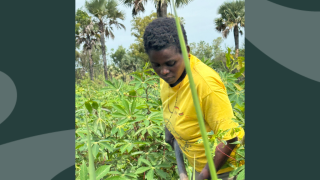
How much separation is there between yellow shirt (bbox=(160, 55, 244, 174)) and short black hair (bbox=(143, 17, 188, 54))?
0.40 ft

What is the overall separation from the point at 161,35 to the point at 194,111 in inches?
11.8

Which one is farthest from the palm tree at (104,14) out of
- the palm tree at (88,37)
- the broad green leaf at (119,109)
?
the broad green leaf at (119,109)

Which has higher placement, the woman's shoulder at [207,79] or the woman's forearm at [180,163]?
the woman's shoulder at [207,79]

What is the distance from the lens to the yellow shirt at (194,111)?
0.75m

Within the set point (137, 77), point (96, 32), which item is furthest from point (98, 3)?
point (137, 77)

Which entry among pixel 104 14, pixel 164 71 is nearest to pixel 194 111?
pixel 164 71

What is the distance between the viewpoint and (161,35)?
79 cm

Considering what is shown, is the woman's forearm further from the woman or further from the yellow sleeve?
the yellow sleeve

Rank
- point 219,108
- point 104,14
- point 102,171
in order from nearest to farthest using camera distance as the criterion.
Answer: point 102,171
point 219,108
point 104,14

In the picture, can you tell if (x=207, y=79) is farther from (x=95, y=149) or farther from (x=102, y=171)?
(x=95, y=149)

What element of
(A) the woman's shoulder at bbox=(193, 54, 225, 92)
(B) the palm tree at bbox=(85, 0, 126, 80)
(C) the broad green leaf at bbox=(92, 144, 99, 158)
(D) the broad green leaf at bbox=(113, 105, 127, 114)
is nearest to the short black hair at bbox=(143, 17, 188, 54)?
(A) the woman's shoulder at bbox=(193, 54, 225, 92)

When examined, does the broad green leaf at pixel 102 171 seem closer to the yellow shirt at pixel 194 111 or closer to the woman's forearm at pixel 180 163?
the yellow shirt at pixel 194 111

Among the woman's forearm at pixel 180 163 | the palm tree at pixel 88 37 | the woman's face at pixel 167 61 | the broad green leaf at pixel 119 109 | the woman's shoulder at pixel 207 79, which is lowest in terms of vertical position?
the woman's forearm at pixel 180 163

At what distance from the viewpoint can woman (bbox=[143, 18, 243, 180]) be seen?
2.46 ft
